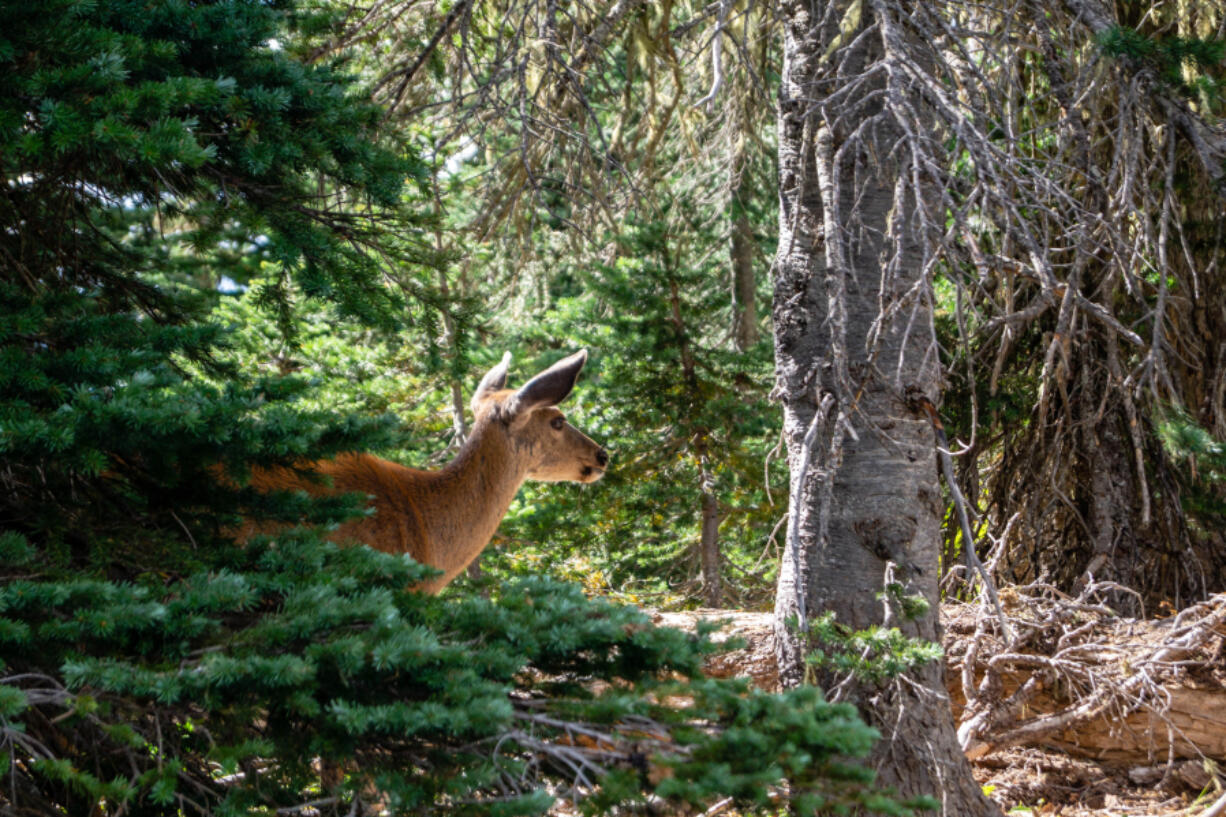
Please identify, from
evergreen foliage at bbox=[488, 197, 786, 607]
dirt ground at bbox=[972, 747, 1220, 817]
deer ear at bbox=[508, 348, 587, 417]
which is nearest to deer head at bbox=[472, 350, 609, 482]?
deer ear at bbox=[508, 348, 587, 417]

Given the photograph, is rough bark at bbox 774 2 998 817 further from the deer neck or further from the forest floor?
the deer neck

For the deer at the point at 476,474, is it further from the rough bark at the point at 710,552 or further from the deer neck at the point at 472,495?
the rough bark at the point at 710,552

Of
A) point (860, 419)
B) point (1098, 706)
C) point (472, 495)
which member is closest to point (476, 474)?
point (472, 495)

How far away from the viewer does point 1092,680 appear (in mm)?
5516

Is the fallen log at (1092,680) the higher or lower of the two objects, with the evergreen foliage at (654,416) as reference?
lower

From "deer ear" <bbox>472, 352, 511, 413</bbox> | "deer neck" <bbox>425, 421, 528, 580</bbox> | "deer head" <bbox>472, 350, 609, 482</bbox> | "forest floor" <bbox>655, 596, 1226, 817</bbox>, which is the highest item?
"deer ear" <bbox>472, 352, 511, 413</bbox>

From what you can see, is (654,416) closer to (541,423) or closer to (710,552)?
(710,552)

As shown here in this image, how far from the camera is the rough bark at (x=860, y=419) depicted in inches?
171

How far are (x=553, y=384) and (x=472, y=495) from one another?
91 centimetres

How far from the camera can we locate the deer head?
6.33m

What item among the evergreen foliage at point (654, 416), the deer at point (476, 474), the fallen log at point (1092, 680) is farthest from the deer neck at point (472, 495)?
the evergreen foliage at point (654, 416)

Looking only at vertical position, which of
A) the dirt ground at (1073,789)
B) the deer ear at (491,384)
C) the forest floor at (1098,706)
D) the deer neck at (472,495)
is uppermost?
the deer ear at (491,384)

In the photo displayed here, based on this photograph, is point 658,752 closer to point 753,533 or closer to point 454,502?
point 454,502

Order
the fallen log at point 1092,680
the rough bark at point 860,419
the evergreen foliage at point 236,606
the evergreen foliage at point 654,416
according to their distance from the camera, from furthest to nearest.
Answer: the evergreen foliage at point 654,416
the fallen log at point 1092,680
the rough bark at point 860,419
the evergreen foliage at point 236,606
